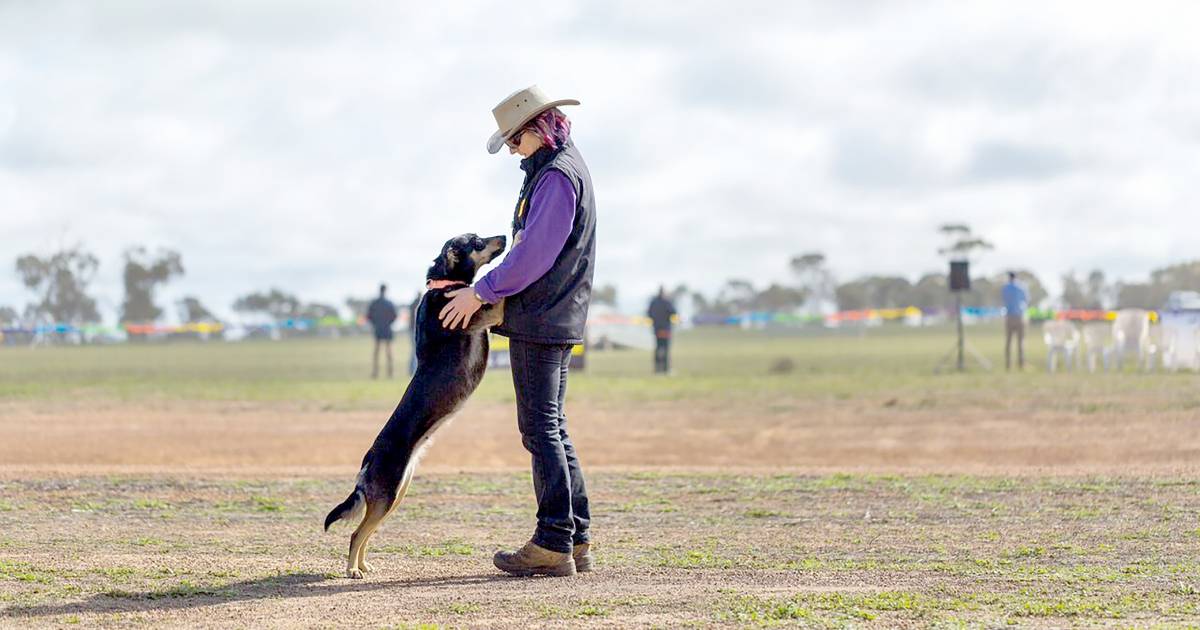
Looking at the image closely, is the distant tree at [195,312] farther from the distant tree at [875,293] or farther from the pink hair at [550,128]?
the pink hair at [550,128]

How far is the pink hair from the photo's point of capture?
6191 millimetres

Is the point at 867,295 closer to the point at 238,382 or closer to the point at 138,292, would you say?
the point at 138,292

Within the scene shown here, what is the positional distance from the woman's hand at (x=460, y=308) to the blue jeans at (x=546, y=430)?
256 millimetres

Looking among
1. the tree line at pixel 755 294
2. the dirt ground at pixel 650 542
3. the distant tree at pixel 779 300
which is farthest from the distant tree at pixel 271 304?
the dirt ground at pixel 650 542

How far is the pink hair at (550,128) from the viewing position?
244 inches


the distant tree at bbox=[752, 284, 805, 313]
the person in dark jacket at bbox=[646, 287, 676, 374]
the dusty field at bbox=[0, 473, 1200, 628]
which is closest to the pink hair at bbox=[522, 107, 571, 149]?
the dusty field at bbox=[0, 473, 1200, 628]

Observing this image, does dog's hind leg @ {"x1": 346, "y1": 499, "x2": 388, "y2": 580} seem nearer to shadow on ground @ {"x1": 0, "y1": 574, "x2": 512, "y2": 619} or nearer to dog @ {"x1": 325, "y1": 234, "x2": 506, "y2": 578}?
dog @ {"x1": 325, "y1": 234, "x2": 506, "y2": 578}

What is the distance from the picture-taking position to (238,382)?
102 ft

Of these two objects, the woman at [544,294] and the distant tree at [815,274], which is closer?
the woman at [544,294]

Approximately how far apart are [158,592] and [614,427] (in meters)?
12.9

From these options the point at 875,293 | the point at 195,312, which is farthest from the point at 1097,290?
the point at 195,312

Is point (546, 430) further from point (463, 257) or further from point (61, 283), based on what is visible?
point (61, 283)

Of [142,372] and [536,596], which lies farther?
[142,372]

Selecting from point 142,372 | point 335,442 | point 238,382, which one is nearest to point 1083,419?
point 335,442
